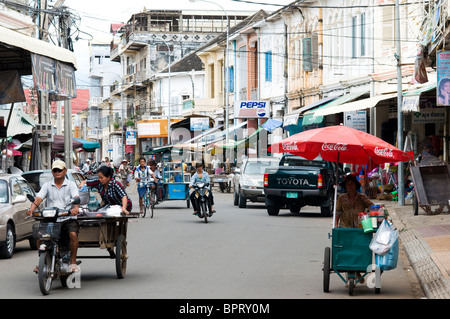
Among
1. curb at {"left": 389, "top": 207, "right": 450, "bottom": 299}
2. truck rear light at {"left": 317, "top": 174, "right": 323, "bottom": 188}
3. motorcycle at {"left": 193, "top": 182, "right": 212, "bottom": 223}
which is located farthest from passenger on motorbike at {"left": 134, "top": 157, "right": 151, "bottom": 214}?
curb at {"left": 389, "top": 207, "right": 450, "bottom": 299}

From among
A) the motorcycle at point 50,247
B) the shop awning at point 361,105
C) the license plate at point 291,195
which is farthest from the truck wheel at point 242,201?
the motorcycle at point 50,247

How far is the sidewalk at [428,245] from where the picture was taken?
10630mm

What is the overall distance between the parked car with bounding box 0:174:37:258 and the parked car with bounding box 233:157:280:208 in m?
12.5

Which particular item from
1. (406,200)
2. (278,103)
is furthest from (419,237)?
(278,103)

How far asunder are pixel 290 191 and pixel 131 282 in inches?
523

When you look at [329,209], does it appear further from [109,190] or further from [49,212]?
[49,212]

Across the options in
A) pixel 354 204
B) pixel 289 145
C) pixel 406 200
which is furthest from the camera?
pixel 406 200

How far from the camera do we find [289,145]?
40.0 ft

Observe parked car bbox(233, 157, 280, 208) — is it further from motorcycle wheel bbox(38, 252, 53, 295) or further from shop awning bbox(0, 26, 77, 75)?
motorcycle wheel bbox(38, 252, 53, 295)

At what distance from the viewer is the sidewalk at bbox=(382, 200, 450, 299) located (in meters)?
10.6

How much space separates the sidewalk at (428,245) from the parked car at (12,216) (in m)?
6.65

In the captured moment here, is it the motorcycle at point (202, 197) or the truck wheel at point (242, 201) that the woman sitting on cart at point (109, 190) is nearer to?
the motorcycle at point (202, 197)

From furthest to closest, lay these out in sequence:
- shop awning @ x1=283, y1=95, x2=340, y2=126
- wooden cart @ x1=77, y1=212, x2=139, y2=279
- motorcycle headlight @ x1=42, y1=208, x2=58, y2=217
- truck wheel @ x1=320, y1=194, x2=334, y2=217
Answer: shop awning @ x1=283, y1=95, x2=340, y2=126
truck wheel @ x1=320, y1=194, x2=334, y2=217
wooden cart @ x1=77, y1=212, x2=139, y2=279
motorcycle headlight @ x1=42, y1=208, x2=58, y2=217
